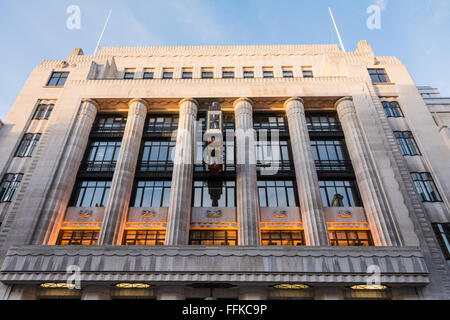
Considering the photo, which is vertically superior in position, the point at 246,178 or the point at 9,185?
the point at 246,178

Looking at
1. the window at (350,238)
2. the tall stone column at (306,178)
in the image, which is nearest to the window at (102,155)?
the tall stone column at (306,178)

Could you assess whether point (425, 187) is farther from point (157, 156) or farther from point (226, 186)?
point (157, 156)

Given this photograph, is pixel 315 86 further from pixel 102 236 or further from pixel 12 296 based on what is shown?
pixel 12 296

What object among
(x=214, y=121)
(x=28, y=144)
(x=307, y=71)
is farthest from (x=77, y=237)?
(x=307, y=71)

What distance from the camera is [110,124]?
102 ft

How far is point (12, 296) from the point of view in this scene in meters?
19.1

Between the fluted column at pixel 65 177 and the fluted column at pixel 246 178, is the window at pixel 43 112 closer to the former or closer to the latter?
the fluted column at pixel 65 177

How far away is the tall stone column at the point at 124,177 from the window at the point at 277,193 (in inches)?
496

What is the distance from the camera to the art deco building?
747 inches

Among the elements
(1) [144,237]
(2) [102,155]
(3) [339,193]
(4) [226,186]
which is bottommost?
(1) [144,237]

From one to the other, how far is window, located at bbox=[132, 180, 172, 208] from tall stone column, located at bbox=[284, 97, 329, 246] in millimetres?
12734

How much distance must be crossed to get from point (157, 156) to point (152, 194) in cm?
436
